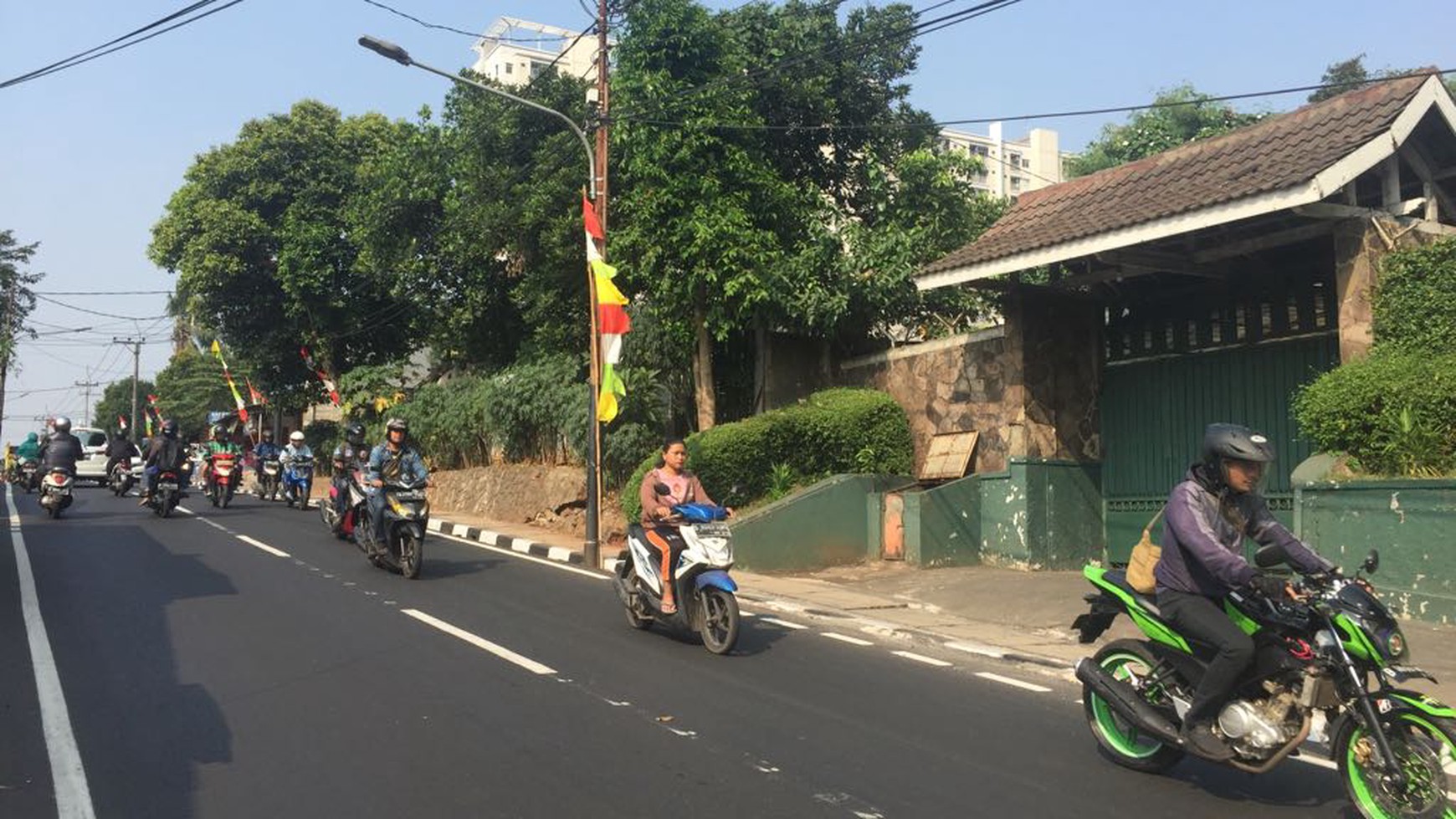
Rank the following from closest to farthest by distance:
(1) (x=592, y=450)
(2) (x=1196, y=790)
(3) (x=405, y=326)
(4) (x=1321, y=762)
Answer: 1. (2) (x=1196, y=790)
2. (4) (x=1321, y=762)
3. (1) (x=592, y=450)
4. (3) (x=405, y=326)

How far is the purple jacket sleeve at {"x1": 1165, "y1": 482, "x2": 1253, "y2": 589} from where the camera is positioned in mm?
4734

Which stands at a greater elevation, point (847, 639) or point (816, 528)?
point (816, 528)

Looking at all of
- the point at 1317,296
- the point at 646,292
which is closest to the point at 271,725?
the point at 1317,296

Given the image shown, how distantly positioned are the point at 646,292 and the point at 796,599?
776 cm

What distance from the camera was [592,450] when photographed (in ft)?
47.9

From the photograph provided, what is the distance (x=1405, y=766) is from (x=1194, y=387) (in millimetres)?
8882

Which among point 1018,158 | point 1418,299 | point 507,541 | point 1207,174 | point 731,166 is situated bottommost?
point 507,541

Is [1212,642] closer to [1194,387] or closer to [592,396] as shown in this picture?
[1194,387]

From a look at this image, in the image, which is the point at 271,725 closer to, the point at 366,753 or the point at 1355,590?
the point at 366,753

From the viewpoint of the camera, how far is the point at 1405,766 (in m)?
4.30

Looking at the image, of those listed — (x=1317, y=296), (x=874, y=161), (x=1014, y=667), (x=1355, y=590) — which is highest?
(x=874, y=161)

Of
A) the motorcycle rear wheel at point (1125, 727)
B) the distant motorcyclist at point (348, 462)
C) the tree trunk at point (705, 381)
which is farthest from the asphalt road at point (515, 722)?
the tree trunk at point (705, 381)

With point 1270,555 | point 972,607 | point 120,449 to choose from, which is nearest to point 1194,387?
point 972,607

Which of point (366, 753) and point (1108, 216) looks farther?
point (1108, 216)
